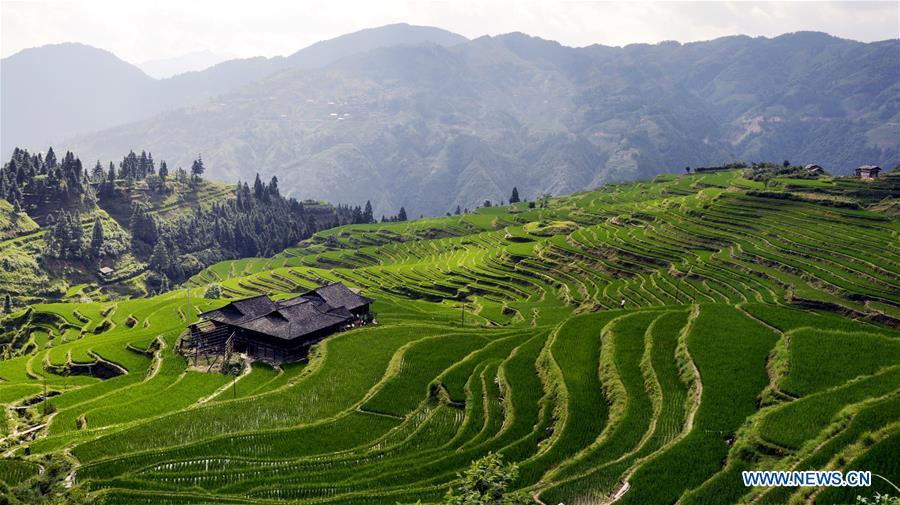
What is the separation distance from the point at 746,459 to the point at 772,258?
2268 inches

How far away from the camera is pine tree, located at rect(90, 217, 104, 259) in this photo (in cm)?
16475

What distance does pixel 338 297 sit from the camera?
71.9 m

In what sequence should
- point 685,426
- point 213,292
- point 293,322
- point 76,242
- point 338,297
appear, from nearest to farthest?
1. point 685,426
2. point 293,322
3. point 338,297
4. point 213,292
5. point 76,242

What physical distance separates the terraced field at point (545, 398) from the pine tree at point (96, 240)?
92.2 m

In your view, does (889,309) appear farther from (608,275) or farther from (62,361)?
(62,361)

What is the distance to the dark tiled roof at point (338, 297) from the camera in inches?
2773

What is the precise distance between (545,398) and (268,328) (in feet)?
103

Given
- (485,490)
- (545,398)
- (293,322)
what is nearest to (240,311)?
(293,322)

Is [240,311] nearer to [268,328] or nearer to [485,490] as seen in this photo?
[268,328]

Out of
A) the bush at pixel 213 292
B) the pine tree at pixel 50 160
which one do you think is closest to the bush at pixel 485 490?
the bush at pixel 213 292

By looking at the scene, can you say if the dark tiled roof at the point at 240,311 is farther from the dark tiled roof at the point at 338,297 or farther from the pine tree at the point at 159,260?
the pine tree at the point at 159,260

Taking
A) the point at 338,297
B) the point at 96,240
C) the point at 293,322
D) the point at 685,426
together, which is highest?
the point at 685,426

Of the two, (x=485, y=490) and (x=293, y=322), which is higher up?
(x=485, y=490)

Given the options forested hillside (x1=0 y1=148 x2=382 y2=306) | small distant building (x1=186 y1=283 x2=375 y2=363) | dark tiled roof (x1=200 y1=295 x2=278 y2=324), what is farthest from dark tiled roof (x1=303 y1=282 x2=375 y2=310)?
forested hillside (x1=0 y1=148 x2=382 y2=306)
